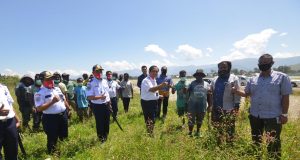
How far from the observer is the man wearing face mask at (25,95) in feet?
29.4

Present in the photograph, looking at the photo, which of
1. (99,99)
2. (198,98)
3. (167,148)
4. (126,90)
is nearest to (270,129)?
(167,148)

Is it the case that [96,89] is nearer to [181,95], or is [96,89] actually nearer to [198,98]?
[198,98]

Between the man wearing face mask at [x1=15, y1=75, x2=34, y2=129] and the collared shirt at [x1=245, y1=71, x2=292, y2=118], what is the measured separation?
269 inches

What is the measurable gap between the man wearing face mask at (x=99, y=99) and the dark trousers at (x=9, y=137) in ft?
6.84

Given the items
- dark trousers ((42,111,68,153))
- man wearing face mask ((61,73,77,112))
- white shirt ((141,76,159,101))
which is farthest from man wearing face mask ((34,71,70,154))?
man wearing face mask ((61,73,77,112))

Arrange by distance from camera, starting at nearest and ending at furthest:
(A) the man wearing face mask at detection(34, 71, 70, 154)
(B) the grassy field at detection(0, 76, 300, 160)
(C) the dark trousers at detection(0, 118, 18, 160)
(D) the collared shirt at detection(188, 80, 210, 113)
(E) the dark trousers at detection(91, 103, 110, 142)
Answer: (B) the grassy field at detection(0, 76, 300, 160), (C) the dark trousers at detection(0, 118, 18, 160), (A) the man wearing face mask at detection(34, 71, 70, 154), (E) the dark trousers at detection(91, 103, 110, 142), (D) the collared shirt at detection(188, 80, 210, 113)

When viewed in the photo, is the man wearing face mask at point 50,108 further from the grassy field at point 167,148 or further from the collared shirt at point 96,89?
the collared shirt at point 96,89

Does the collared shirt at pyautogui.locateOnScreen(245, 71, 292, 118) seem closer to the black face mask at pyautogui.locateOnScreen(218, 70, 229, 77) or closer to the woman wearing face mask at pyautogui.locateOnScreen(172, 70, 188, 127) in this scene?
the black face mask at pyautogui.locateOnScreen(218, 70, 229, 77)

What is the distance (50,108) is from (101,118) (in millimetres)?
1319

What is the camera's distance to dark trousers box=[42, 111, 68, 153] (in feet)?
19.6

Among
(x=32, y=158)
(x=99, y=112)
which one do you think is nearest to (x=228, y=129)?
(x=99, y=112)

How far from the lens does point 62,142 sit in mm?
6137

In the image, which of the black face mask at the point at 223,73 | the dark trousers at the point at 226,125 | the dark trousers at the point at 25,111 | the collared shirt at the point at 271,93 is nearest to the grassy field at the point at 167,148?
the dark trousers at the point at 226,125

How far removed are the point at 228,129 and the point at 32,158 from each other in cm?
407
